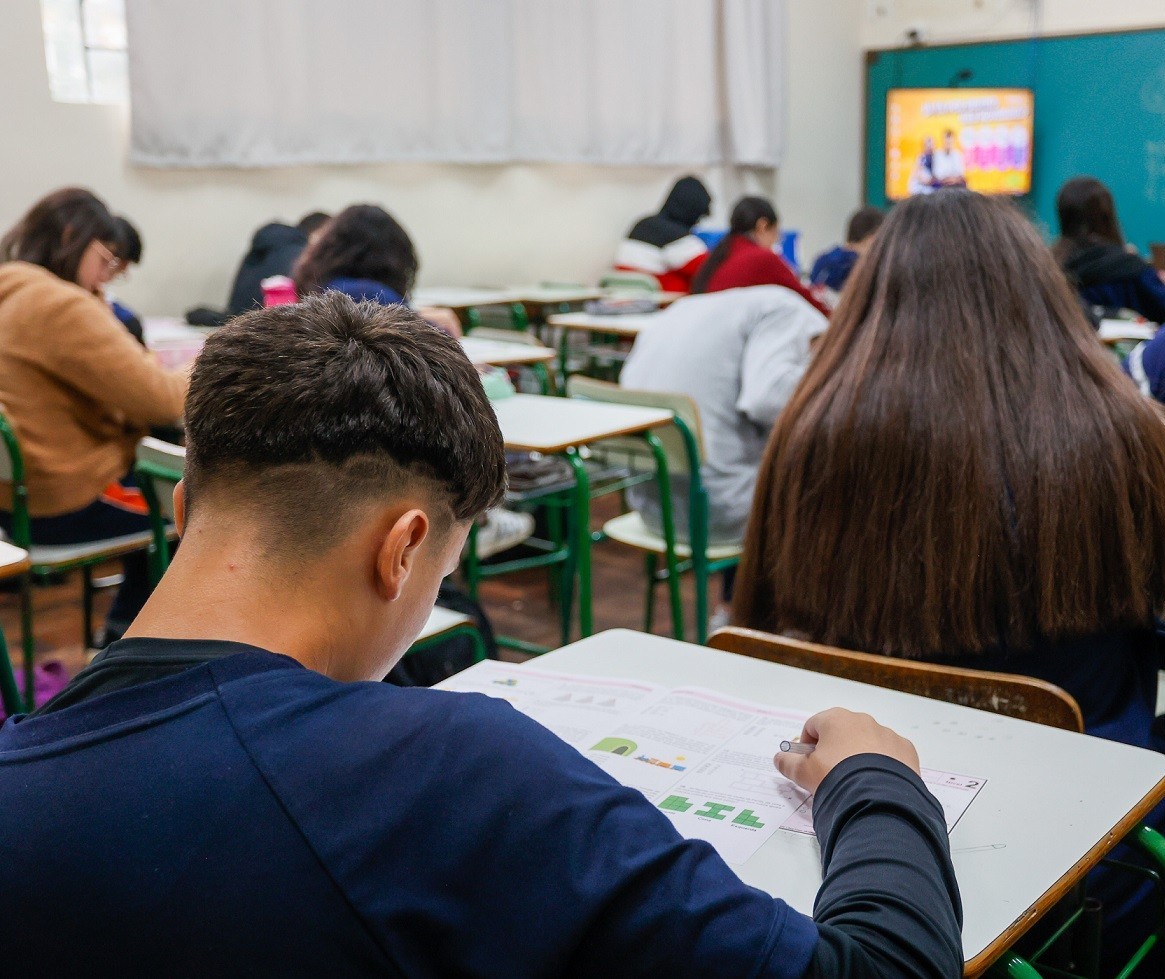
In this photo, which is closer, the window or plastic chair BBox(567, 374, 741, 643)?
plastic chair BBox(567, 374, 741, 643)

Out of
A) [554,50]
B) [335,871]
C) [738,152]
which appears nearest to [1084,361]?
[335,871]

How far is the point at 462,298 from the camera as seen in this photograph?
5949mm

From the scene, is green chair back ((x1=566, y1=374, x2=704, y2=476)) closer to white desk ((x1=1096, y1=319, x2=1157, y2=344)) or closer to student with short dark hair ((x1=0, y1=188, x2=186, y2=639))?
student with short dark hair ((x1=0, y1=188, x2=186, y2=639))

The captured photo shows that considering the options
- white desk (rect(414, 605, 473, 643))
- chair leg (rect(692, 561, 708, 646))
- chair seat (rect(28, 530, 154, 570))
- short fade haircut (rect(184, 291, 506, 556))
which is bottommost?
chair leg (rect(692, 561, 708, 646))

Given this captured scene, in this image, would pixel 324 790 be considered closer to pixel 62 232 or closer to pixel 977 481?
→ pixel 977 481

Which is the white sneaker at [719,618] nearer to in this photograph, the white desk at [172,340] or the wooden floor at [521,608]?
the wooden floor at [521,608]

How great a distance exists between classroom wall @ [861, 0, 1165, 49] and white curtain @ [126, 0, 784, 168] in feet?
3.70

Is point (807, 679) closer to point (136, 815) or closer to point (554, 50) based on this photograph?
point (136, 815)

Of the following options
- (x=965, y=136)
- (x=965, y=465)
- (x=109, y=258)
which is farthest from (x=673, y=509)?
(x=965, y=136)

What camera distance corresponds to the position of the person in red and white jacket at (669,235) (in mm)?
7383

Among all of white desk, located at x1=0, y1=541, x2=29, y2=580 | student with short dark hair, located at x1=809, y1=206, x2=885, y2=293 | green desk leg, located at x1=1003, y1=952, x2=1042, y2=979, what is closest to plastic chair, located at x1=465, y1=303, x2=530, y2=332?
student with short dark hair, located at x1=809, y1=206, x2=885, y2=293

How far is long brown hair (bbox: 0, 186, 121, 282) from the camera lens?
9.63ft

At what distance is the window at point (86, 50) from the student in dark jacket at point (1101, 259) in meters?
3.97

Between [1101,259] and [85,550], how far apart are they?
3.72 meters
